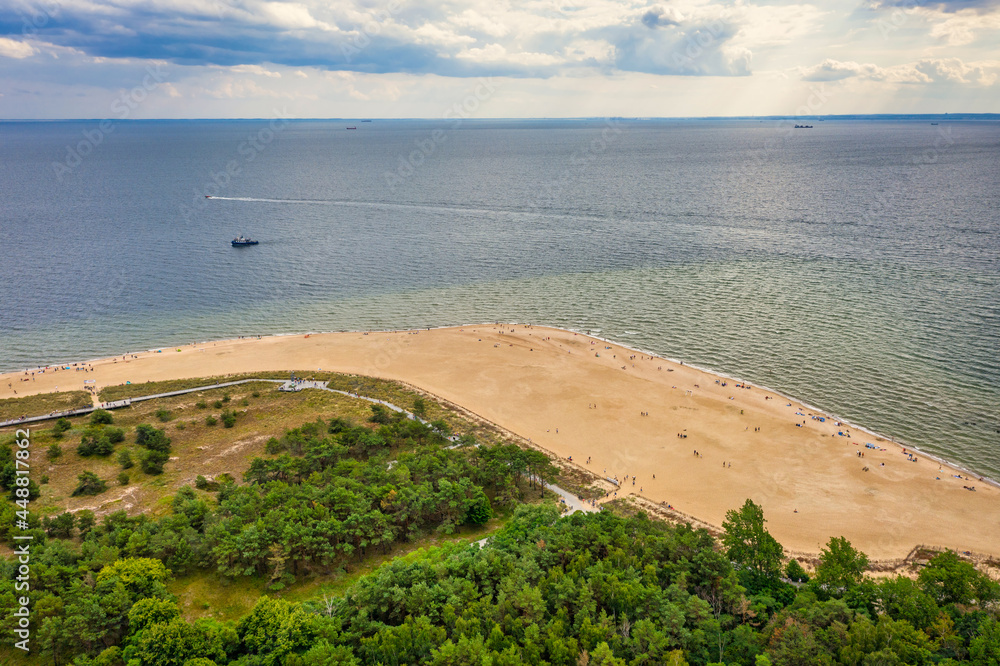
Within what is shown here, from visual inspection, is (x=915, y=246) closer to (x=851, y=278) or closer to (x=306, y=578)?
(x=851, y=278)

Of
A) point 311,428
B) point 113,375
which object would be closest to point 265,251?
point 113,375

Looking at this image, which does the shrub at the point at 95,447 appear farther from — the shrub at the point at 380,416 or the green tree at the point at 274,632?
the green tree at the point at 274,632

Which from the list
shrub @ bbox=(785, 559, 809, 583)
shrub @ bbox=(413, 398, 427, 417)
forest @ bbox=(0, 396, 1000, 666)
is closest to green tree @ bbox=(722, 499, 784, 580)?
forest @ bbox=(0, 396, 1000, 666)

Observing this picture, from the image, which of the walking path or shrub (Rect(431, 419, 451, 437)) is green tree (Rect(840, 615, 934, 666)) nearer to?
the walking path

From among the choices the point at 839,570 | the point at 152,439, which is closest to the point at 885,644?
the point at 839,570
